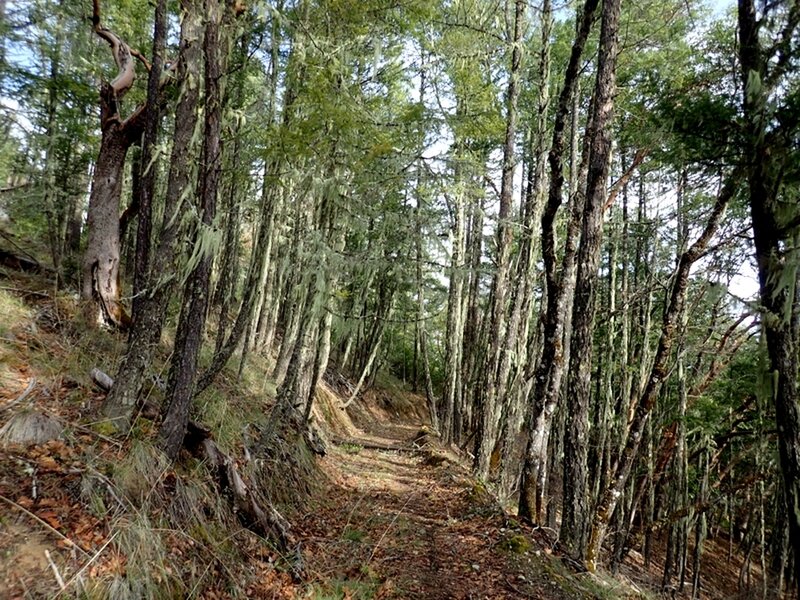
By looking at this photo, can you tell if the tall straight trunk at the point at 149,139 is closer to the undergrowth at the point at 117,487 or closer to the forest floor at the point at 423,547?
the undergrowth at the point at 117,487

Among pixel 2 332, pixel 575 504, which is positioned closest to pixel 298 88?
pixel 2 332

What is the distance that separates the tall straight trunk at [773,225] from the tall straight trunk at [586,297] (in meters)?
1.69

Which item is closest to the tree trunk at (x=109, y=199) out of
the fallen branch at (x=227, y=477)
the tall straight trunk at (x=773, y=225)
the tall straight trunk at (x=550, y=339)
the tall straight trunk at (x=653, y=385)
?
the fallen branch at (x=227, y=477)

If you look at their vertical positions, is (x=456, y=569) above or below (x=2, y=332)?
below

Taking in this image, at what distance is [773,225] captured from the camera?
334cm

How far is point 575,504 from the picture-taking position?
5102mm

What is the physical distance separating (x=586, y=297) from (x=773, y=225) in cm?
200

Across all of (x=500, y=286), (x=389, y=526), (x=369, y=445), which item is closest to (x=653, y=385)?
(x=500, y=286)

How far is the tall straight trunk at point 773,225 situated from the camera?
125 inches

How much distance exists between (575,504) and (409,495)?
125 inches

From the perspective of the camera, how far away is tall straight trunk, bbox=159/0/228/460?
409 centimetres

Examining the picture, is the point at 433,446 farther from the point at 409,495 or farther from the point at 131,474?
the point at 131,474

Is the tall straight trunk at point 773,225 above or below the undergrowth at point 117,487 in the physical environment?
above

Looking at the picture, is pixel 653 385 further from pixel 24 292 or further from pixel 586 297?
pixel 24 292
